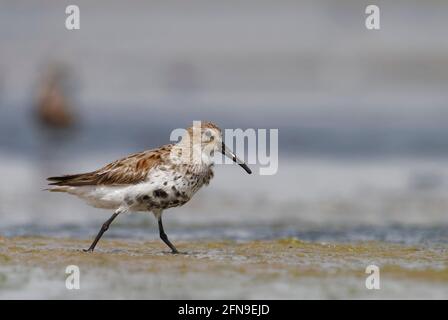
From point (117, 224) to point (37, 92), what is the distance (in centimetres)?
1614

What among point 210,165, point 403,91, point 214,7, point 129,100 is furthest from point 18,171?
point 214,7

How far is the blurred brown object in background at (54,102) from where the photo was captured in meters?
31.8

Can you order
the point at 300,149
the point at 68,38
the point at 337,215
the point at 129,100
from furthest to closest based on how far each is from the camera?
the point at 68,38, the point at 129,100, the point at 300,149, the point at 337,215

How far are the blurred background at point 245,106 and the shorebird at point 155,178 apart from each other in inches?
111

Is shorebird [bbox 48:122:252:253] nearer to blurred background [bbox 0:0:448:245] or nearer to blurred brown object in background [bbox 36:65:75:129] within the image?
blurred background [bbox 0:0:448:245]

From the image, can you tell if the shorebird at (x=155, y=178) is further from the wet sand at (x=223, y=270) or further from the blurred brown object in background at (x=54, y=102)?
the blurred brown object in background at (x=54, y=102)

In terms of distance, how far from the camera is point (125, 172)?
1341 centimetres

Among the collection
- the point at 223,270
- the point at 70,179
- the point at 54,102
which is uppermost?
the point at 54,102

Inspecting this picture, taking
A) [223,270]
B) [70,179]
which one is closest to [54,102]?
[70,179]

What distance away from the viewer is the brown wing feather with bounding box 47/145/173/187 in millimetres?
13297

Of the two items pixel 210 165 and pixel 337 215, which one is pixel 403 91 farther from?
pixel 210 165

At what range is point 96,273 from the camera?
1223 centimetres

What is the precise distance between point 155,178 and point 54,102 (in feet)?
64.9

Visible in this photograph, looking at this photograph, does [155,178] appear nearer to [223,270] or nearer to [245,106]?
[223,270]
